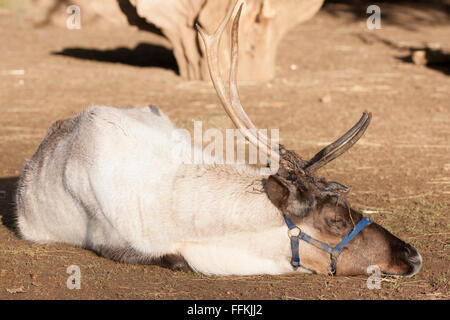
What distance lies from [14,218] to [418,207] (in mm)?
3118

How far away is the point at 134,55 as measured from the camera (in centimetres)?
1351

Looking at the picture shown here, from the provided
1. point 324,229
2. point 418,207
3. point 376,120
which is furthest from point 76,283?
point 376,120

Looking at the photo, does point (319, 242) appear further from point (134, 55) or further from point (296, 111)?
point (134, 55)

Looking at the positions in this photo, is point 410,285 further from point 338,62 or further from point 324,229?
point 338,62

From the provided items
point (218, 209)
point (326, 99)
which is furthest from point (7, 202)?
point (326, 99)

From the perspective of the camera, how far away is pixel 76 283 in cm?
411

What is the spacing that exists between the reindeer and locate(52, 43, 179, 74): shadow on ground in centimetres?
796

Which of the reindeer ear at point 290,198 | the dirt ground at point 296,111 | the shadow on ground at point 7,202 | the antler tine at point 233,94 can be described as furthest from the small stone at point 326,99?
the reindeer ear at point 290,198

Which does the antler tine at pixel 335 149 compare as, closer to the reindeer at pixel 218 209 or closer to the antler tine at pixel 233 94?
the reindeer at pixel 218 209

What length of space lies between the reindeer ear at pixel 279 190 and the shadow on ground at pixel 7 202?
7.10 feet

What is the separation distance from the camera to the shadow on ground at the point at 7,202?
5.33 metres

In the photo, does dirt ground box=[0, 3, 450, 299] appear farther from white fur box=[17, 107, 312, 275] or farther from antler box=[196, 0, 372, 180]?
antler box=[196, 0, 372, 180]

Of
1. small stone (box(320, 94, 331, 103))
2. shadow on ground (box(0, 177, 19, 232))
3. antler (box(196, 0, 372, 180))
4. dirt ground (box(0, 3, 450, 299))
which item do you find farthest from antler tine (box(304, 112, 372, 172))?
small stone (box(320, 94, 331, 103))

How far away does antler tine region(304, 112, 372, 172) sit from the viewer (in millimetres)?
4117
